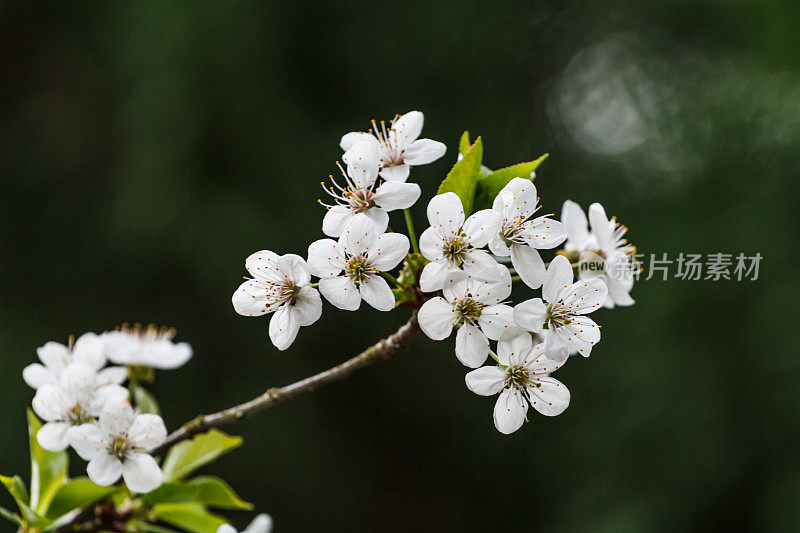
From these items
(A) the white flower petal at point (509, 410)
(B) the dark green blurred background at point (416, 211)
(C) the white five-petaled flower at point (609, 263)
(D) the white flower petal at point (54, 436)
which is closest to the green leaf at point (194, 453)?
(D) the white flower petal at point (54, 436)

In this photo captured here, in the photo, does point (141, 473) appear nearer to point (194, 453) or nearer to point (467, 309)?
point (194, 453)

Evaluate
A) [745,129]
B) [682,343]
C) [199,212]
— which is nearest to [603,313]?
[682,343]

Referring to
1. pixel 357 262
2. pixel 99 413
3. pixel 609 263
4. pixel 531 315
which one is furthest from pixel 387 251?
pixel 99 413

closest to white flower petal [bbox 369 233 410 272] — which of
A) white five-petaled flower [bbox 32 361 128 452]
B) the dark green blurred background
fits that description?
white five-petaled flower [bbox 32 361 128 452]

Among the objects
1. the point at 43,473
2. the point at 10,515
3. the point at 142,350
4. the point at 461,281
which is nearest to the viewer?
the point at 461,281

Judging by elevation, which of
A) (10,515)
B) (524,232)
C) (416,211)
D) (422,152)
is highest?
(416,211)

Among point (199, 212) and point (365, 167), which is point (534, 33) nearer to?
point (199, 212)
